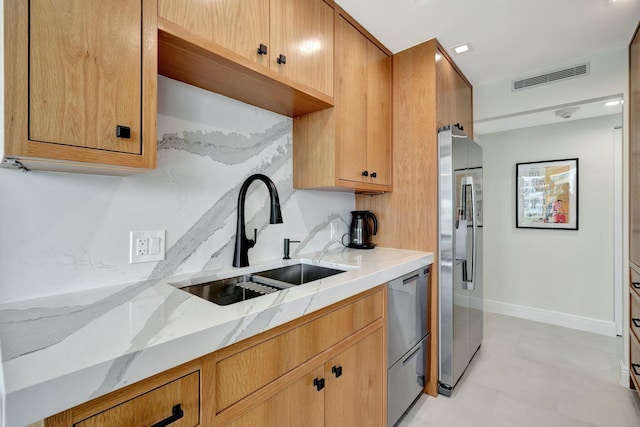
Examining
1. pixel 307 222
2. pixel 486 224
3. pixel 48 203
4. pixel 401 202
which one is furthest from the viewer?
pixel 486 224

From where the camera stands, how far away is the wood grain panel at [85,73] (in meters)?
0.79

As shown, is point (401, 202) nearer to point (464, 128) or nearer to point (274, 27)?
point (464, 128)

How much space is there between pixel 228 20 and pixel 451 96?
6.18 ft

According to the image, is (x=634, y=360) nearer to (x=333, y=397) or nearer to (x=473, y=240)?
(x=473, y=240)

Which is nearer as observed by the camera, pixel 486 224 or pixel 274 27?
pixel 274 27

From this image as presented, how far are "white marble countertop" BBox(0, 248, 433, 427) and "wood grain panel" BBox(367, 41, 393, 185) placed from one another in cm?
112

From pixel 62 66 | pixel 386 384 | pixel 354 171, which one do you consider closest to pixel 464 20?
pixel 354 171

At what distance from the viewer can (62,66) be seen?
32.3 inches

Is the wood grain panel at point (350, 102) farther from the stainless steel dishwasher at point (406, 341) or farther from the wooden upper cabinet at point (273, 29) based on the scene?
the stainless steel dishwasher at point (406, 341)

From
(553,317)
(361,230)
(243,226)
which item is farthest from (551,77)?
(243,226)

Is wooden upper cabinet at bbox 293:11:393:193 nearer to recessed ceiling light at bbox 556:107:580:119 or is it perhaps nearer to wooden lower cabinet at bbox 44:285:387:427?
wooden lower cabinet at bbox 44:285:387:427

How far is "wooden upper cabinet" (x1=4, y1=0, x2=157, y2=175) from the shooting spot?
759 millimetres

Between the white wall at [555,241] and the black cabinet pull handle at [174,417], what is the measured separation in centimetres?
395

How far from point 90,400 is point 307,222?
1.57 m
